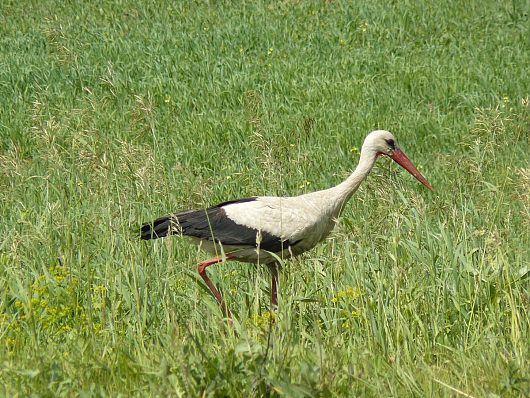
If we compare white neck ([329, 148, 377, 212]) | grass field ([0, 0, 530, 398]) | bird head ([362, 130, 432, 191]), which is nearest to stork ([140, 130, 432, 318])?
white neck ([329, 148, 377, 212])

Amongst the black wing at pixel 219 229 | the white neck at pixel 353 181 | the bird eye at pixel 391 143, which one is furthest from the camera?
the bird eye at pixel 391 143

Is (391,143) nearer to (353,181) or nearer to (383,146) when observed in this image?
(383,146)

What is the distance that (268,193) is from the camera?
8.09 meters

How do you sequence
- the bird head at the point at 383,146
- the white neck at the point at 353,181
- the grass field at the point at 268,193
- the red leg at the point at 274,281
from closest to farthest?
the grass field at the point at 268,193 < the red leg at the point at 274,281 < the white neck at the point at 353,181 < the bird head at the point at 383,146

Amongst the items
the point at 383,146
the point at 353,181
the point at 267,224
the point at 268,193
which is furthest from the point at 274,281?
the point at 268,193

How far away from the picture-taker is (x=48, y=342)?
14.7 feet

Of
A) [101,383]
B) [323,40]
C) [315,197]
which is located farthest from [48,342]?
[323,40]

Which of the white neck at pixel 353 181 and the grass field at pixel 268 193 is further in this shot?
the white neck at pixel 353 181

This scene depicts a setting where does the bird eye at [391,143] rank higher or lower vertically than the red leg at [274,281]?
higher

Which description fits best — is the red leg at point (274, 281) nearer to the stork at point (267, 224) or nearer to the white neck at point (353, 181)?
the stork at point (267, 224)

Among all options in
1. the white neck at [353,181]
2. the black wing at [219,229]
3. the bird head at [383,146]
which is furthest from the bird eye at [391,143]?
the black wing at [219,229]

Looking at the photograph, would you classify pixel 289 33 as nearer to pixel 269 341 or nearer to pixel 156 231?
pixel 156 231

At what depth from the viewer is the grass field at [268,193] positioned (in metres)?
4.12

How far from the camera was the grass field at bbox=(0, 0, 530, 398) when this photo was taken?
4.12 metres
